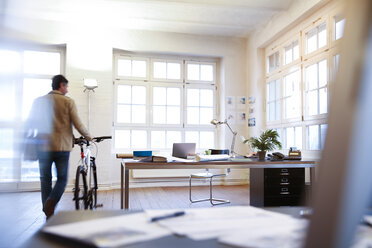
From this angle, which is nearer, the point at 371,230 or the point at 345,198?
the point at 345,198

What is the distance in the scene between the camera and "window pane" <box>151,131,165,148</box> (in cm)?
660

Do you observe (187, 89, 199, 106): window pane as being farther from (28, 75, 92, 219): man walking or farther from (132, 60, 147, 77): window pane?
(28, 75, 92, 219): man walking

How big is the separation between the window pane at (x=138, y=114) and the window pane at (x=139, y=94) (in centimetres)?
11

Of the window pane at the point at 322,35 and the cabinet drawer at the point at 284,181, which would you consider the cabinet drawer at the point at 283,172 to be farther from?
the window pane at the point at 322,35

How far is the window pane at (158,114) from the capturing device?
662 centimetres

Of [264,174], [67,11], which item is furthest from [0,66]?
[67,11]

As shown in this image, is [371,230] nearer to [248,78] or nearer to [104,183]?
[104,183]

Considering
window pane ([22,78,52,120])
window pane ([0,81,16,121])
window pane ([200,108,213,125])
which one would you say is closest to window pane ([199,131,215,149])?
window pane ([200,108,213,125])

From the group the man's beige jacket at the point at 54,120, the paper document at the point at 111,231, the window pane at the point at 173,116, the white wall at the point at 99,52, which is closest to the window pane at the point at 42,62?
the white wall at the point at 99,52

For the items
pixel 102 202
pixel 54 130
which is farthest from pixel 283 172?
pixel 102 202

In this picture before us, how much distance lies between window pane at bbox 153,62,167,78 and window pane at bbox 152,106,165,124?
70 centimetres

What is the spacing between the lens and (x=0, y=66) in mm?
1030

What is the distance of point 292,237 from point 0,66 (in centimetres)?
104

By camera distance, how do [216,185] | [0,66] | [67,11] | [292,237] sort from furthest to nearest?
[216,185] < [67,11] < [0,66] < [292,237]
